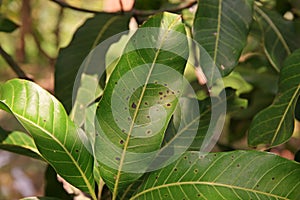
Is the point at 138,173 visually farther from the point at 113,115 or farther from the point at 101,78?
the point at 101,78

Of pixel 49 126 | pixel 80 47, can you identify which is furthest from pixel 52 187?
pixel 49 126

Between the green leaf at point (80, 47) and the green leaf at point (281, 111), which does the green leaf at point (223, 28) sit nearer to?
the green leaf at point (281, 111)

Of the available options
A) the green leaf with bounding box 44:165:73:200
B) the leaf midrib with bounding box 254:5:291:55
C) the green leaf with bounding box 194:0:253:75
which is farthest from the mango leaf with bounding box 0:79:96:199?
the leaf midrib with bounding box 254:5:291:55

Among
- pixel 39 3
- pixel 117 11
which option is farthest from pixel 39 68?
pixel 117 11

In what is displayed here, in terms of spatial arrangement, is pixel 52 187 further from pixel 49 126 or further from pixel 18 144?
pixel 49 126

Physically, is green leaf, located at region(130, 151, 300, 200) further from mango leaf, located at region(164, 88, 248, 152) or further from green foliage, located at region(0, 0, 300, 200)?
mango leaf, located at region(164, 88, 248, 152)
